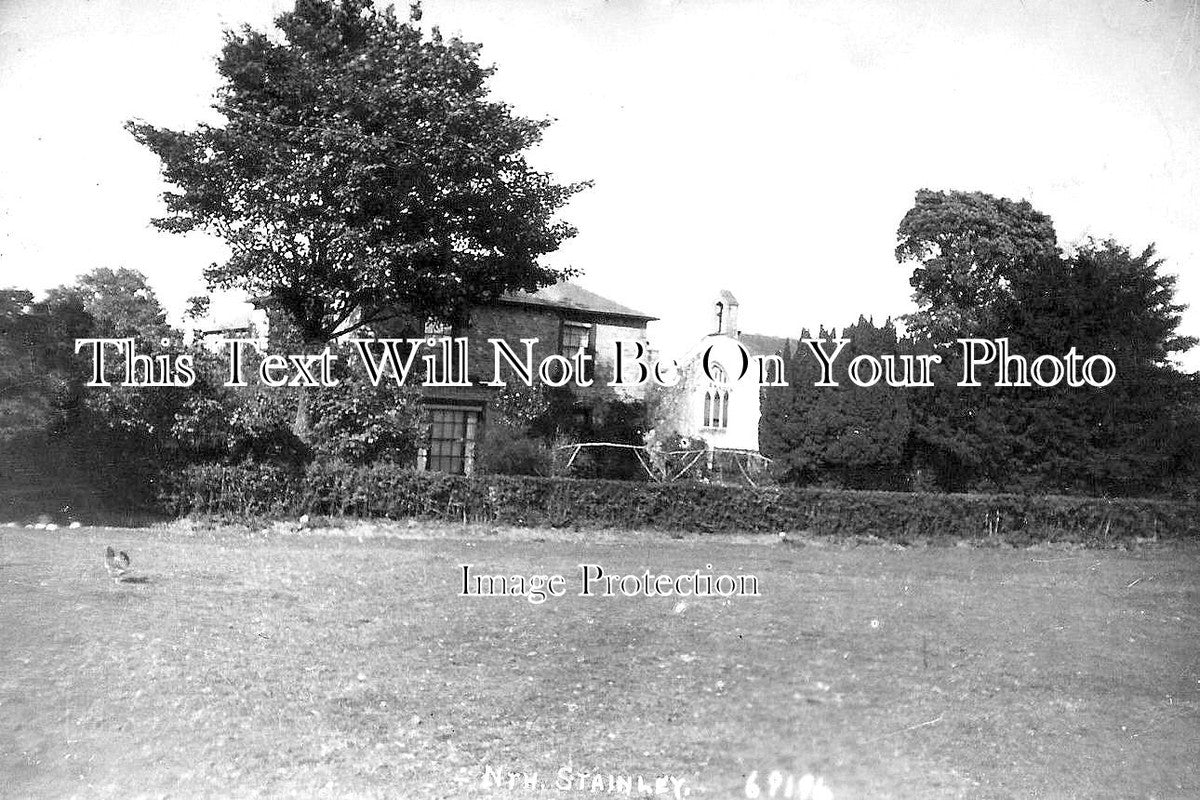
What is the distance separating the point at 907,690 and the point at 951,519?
31.6ft

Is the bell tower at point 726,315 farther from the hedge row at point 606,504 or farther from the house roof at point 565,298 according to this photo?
the hedge row at point 606,504

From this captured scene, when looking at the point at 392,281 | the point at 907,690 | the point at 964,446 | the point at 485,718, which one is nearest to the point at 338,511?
the point at 392,281

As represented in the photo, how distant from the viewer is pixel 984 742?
14.6 feet

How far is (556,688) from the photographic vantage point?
195 inches

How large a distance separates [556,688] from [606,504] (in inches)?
305

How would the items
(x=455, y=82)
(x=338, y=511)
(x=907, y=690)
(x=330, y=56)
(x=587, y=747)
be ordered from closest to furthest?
(x=587, y=747), (x=907, y=690), (x=455, y=82), (x=330, y=56), (x=338, y=511)

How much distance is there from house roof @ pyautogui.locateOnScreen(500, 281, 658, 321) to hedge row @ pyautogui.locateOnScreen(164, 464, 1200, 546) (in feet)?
9.19

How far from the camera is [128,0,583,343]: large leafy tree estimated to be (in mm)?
10086

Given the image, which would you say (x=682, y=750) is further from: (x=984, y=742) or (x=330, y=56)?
(x=330, y=56)

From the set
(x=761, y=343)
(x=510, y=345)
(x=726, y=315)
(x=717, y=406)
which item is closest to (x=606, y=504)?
(x=510, y=345)

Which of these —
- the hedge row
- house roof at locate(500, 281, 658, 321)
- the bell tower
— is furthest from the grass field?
house roof at locate(500, 281, 658, 321)

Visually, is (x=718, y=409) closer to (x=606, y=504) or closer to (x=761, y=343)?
(x=606, y=504)

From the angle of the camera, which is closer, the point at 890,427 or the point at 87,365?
the point at 87,365

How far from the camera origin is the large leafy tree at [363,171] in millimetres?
10086
